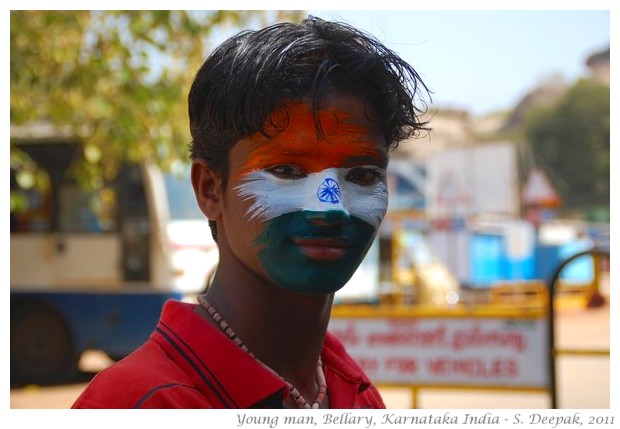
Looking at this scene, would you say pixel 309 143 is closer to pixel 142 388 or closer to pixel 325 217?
pixel 325 217

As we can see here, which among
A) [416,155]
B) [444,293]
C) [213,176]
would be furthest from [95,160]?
[416,155]

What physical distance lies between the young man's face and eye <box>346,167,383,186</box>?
13 millimetres

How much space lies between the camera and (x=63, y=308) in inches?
368

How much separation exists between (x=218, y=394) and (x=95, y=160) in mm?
6198

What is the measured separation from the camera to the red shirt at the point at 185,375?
151cm

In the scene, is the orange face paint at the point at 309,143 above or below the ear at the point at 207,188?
above

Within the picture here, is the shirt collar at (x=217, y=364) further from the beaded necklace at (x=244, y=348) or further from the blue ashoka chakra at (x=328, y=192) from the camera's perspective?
the blue ashoka chakra at (x=328, y=192)

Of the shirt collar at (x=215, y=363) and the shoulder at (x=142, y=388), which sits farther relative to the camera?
the shirt collar at (x=215, y=363)

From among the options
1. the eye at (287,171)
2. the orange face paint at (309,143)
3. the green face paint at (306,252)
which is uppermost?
the orange face paint at (309,143)

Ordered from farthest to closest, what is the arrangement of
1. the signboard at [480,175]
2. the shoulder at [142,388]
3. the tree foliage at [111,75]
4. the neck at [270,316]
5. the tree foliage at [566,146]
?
1. the signboard at [480,175]
2. the tree foliage at [566,146]
3. the tree foliage at [111,75]
4. the neck at [270,316]
5. the shoulder at [142,388]

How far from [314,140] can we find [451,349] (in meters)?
5.26

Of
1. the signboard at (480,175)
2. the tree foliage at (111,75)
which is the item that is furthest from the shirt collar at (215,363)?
the signboard at (480,175)

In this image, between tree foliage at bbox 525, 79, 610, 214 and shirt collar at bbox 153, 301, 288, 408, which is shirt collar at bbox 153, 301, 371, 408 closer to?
shirt collar at bbox 153, 301, 288, 408

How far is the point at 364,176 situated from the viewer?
175 cm
